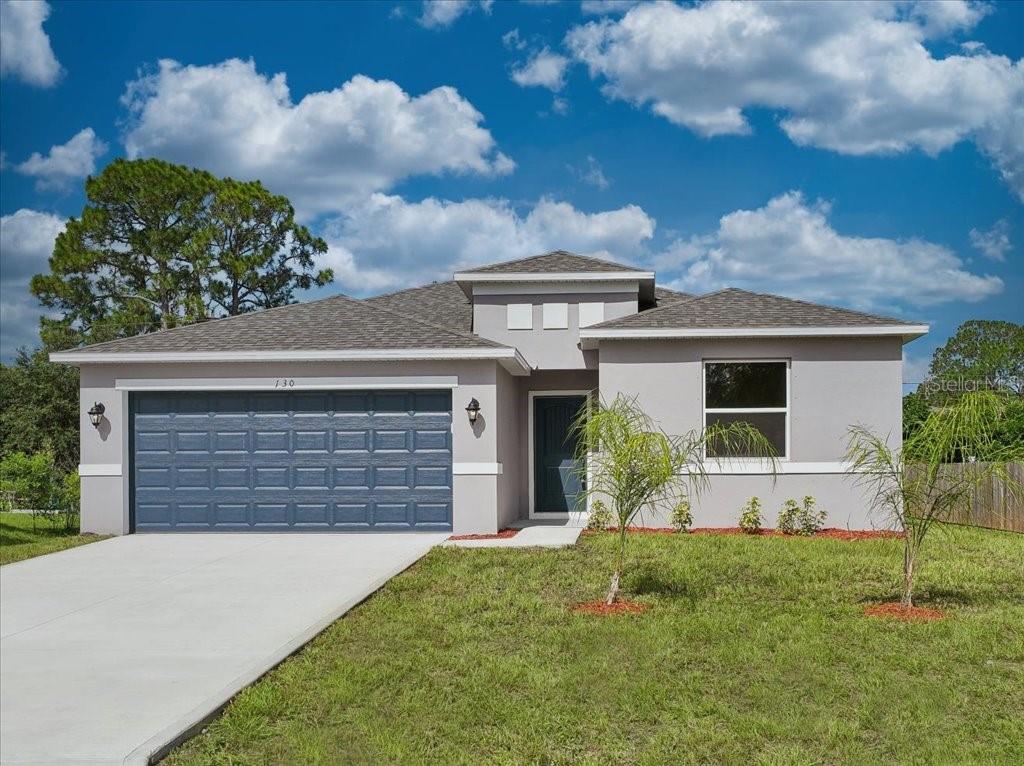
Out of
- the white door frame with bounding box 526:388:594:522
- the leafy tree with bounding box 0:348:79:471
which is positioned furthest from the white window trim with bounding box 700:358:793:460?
the leafy tree with bounding box 0:348:79:471

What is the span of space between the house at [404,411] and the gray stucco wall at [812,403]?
0.08 feet

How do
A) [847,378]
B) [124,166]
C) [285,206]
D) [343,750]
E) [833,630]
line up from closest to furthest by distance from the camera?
1. [343,750]
2. [833,630]
3. [847,378]
4. [124,166]
5. [285,206]

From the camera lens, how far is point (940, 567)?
37.0 ft

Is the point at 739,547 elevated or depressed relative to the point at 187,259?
depressed

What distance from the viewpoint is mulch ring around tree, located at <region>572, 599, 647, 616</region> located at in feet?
28.6

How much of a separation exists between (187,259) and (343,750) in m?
33.1

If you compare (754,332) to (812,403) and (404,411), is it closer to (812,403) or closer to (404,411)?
(812,403)

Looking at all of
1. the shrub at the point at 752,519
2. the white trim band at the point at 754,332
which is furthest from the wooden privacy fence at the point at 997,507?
the shrub at the point at 752,519

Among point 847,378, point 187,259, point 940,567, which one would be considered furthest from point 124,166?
point 940,567

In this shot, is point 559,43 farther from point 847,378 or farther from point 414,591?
point 414,591

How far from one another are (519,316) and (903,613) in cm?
1035

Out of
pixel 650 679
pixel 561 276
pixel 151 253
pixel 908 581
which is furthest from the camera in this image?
pixel 151 253

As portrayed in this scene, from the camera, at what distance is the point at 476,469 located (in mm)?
14758

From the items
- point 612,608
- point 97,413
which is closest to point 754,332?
point 612,608
